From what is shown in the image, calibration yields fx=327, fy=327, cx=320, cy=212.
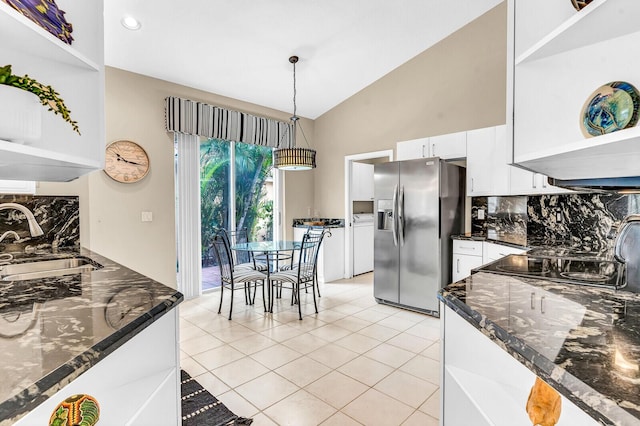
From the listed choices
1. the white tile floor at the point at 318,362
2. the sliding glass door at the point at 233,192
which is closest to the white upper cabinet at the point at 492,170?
the white tile floor at the point at 318,362

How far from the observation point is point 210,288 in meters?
4.55

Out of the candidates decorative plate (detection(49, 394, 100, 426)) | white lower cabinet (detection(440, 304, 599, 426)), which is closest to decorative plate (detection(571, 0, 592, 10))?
white lower cabinet (detection(440, 304, 599, 426))

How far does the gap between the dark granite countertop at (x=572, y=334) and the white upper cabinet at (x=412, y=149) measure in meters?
3.09

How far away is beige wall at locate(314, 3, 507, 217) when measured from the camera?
3.72 meters

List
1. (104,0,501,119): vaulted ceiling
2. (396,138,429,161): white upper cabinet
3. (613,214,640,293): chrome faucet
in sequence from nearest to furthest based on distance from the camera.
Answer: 1. (613,214,640,293): chrome faucet
2. (104,0,501,119): vaulted ceiling
3. (396,138,429,161): white upper cabinet

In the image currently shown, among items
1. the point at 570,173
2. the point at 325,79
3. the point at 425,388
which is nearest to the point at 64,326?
the point at 570,173

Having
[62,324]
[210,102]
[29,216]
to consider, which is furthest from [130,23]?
[62,324]

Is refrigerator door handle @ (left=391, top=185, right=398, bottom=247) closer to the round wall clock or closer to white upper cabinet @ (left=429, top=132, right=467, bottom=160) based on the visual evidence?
white upper cabinet @ (left=429, top=132, right=467, bottom=160)

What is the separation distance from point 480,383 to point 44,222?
2.73m

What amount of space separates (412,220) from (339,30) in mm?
2246

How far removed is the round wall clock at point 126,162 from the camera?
3.53 metres

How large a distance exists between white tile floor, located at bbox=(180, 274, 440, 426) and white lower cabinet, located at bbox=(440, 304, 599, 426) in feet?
3.08

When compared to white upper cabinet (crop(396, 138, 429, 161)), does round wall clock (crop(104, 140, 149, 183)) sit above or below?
below

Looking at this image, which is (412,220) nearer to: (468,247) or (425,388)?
(468,247)
